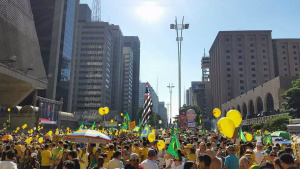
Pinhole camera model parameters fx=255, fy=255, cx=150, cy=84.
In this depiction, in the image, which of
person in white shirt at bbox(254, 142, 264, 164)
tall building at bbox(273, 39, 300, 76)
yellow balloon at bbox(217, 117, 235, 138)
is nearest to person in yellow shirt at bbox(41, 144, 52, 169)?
yellow balloon at bbox(217, 117, 235, 138)

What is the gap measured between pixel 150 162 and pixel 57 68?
8530 centimetres

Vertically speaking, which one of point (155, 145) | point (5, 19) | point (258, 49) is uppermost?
point (258, 49)

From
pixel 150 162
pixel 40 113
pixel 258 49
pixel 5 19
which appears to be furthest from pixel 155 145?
pixel 258 49

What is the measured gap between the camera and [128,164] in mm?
6148

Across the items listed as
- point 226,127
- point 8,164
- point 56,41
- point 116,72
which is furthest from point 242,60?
point 8,164

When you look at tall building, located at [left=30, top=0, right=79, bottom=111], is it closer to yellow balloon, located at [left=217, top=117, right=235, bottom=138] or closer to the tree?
the tree

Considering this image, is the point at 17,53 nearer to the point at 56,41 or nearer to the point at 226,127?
the point at 226,127

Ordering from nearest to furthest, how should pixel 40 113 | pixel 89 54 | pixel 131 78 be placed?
pixel 40 113, pixel 89 54, pixel 131 78

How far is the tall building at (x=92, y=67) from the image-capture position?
13562cm

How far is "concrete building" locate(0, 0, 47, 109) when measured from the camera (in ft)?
87.1

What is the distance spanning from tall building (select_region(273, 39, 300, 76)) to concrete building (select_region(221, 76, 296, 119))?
59.5m

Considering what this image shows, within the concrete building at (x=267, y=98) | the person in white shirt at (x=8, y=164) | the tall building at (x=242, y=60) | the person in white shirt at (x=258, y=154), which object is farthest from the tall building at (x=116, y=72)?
the person in white shirt at (x=8, y=164)

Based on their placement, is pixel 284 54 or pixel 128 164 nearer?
pixel 128 164

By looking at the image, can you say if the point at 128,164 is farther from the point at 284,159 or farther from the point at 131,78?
the point at 131,78
